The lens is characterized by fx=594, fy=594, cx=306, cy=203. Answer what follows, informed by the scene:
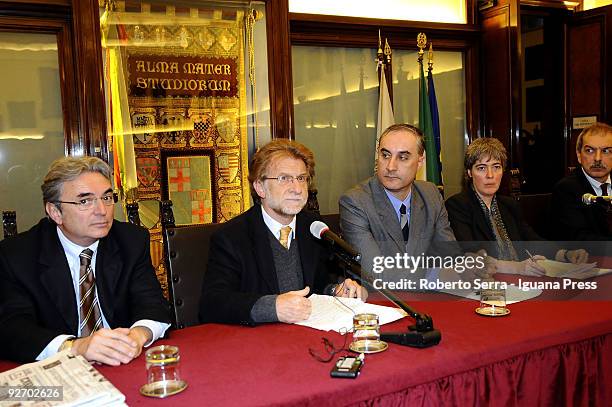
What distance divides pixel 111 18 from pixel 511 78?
336cm

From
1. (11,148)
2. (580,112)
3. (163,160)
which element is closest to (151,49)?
(163,160)

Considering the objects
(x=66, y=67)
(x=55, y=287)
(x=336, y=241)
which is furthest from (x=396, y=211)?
(x=66, y=67)

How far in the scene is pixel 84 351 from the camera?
154 centimetres

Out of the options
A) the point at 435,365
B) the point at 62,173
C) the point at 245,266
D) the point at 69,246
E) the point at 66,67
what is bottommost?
the point at 435,365

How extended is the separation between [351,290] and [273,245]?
0.36m

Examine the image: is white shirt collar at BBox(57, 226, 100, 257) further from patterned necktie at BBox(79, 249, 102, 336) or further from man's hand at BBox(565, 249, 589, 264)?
man's hand at BBox(565, 249, 589, 264)

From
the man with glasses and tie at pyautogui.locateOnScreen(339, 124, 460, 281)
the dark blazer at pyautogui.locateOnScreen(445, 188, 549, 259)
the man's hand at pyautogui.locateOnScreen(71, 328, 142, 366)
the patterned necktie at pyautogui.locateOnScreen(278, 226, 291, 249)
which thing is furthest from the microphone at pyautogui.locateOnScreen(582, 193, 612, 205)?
the man's hand at pyautogui.locateOnScreen(71, 328, 142, 366)

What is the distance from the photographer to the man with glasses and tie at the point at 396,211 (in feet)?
8.32

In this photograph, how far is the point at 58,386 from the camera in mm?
1283

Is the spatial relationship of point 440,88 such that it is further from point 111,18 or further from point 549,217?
point 111,18

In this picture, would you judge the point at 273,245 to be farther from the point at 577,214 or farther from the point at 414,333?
the point at 577,214

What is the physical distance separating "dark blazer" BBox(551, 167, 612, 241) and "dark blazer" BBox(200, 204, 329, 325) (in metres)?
1.65

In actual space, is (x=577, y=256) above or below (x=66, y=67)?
below

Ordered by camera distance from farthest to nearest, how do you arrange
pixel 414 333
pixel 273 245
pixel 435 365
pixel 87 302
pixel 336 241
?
pixel 273 245, pixel 87 302, pixel 336 241, pixel 414 333, pixel 435 365
